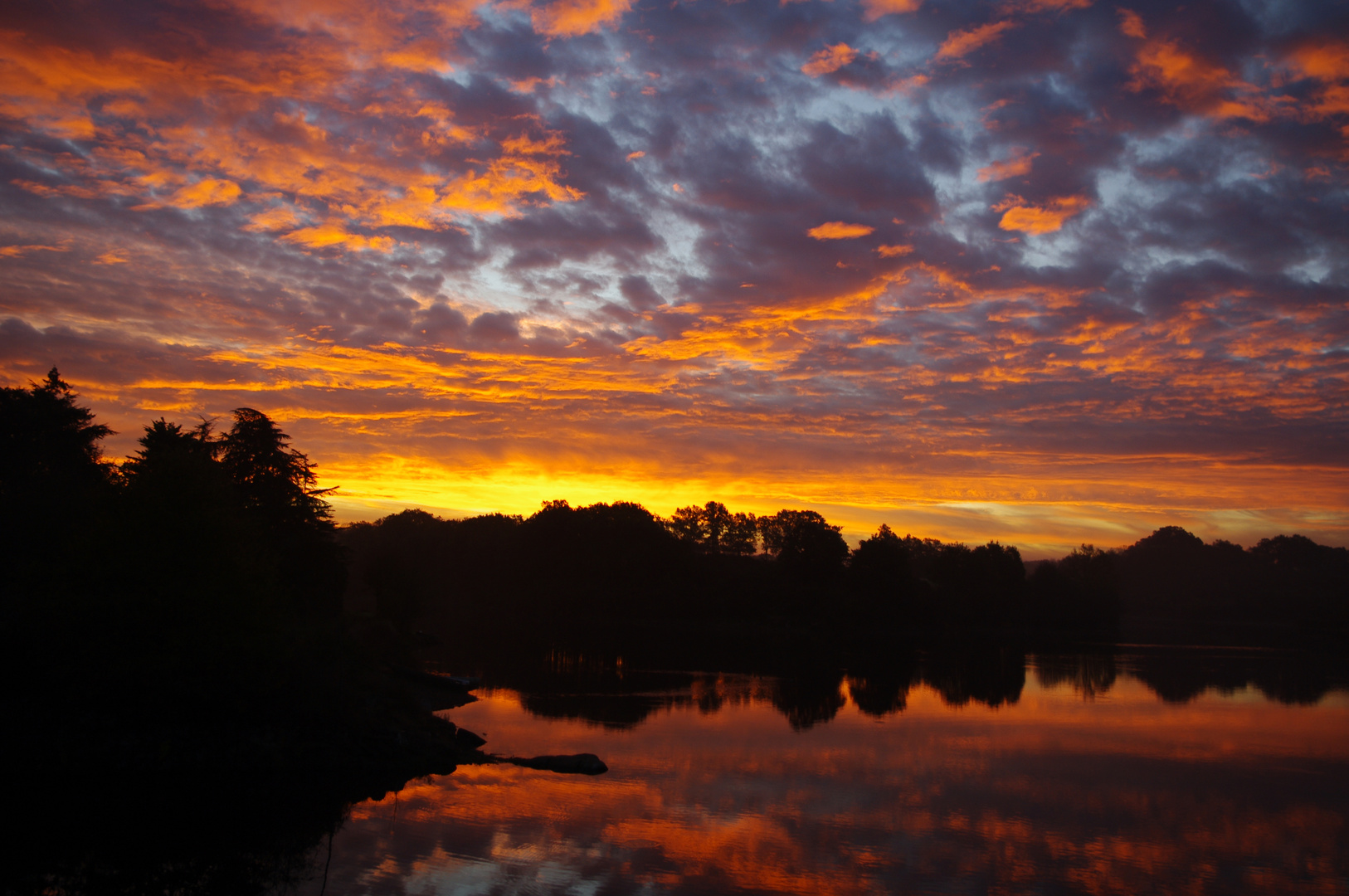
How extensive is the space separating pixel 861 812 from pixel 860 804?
852mm

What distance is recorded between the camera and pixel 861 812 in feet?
73.7

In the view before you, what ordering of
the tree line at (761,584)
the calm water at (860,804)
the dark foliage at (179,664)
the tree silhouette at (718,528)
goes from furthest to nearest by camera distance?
the tree silhouette at (718,528) → the tree line at (761,584) → the dark foliage at (179,664) → the calm water at (860,804)

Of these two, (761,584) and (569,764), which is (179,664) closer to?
(569,764)

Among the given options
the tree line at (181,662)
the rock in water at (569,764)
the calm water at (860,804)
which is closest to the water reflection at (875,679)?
the calm water at (860,804)

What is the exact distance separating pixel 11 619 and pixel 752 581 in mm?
80523

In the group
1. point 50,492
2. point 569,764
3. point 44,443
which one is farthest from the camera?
point 44,443

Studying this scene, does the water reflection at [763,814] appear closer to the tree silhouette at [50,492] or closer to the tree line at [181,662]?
the tree line at [181,662]

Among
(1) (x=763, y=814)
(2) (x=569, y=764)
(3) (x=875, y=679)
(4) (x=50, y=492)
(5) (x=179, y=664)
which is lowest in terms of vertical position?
(3) (x=875, y=679)

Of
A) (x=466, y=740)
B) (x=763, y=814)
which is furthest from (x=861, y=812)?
(x=466, y=740)

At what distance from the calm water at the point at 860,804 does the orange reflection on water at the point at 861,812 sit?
0.30ft

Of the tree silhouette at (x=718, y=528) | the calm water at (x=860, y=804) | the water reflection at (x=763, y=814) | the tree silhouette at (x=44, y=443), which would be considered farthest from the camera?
the tree silhouette at (x=718, y=528)

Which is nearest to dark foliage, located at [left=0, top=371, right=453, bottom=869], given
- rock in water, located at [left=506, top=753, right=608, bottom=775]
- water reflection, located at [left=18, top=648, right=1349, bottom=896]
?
water reflection, located at [left=18, top=648, right=1349, bottom=896]

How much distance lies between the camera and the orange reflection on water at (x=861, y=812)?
1780 cm

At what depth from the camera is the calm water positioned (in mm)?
17781
